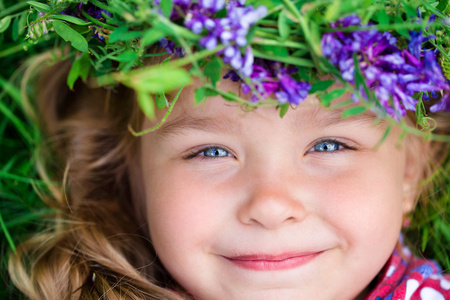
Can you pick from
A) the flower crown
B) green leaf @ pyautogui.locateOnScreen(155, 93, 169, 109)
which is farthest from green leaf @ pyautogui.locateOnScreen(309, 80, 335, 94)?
green leaf @ pyautogui.locateOnScreen(155, 93, 169, 109)

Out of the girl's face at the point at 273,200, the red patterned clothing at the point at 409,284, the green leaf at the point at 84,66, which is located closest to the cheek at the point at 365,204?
the girl's face at the point at 273,200

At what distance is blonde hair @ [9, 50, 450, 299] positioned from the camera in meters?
1.92

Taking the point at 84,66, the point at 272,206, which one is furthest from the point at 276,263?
the point at 84,66

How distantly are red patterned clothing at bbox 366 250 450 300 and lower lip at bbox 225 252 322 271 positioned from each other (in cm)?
40

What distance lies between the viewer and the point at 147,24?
1.15m

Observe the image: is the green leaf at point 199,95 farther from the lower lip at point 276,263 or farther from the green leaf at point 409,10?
the lower lip at point 276,263

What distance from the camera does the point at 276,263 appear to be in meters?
1.60

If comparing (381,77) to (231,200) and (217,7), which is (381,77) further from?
(231,200)

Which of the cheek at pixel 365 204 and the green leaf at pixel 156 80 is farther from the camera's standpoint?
the cheek at pixel 365 204

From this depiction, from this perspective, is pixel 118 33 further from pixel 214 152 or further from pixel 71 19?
pixel 214 152

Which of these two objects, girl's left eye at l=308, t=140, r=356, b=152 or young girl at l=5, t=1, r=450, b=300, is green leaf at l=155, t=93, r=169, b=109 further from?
girl's left eye at l=308, t=140, r=356, b=152

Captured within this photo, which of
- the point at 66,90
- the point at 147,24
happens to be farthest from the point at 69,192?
the point at 147,24

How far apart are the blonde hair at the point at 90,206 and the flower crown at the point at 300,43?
0.72m

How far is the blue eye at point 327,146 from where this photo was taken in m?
1.62
